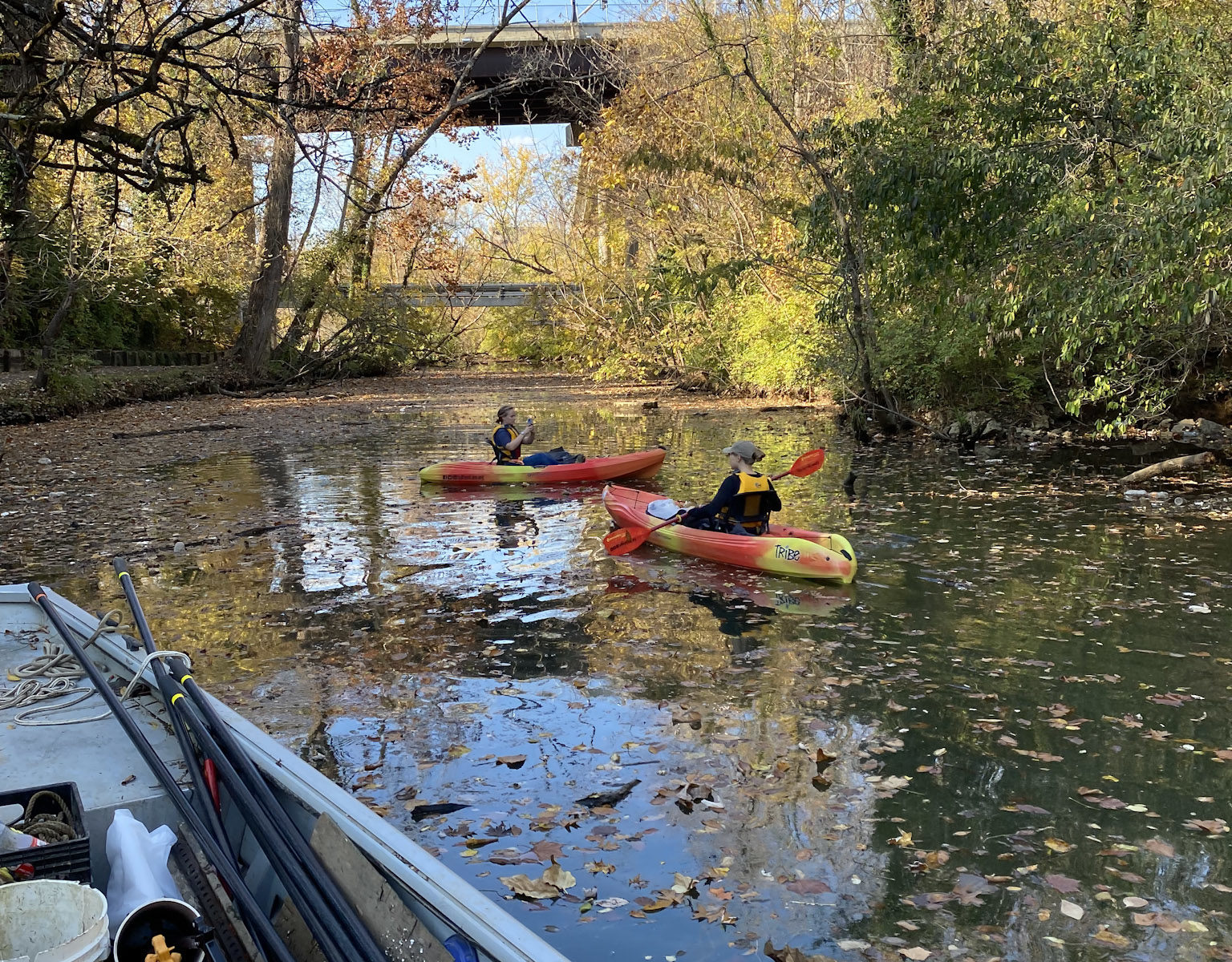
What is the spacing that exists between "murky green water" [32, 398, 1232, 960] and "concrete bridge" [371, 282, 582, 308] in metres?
22.3

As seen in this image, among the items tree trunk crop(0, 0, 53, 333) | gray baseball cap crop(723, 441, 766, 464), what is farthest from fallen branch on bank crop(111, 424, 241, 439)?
gray baseball cap crop(723, 441, 766, 464)

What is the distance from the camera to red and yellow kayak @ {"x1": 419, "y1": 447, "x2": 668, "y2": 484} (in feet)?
46.5

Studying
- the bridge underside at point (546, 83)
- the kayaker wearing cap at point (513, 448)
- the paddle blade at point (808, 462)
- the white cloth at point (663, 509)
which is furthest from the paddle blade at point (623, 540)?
the bridge underside at point (546, 83)

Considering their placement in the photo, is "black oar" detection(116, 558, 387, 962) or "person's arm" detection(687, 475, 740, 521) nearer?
"black oar" detection(116, 558, 387, 962)

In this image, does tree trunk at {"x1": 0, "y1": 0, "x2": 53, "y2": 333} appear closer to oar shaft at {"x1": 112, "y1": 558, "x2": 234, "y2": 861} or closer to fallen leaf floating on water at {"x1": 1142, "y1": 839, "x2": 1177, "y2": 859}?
oar shaft at {"x1": 112, "y1": 558, "x2": 234, "y2": 861}

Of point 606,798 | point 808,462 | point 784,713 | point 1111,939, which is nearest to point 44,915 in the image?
point 606,798

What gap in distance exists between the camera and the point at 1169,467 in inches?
516

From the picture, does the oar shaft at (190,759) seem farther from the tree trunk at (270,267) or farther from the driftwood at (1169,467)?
the tree trunk at (270,267)

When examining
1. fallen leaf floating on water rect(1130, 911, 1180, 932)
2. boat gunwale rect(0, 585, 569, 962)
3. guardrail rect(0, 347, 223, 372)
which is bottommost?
fallen leaf floating on water rect(1130, 911, 1180, 932)

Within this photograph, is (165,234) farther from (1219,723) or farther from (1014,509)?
(1219,723)

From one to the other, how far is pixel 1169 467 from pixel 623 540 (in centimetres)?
780

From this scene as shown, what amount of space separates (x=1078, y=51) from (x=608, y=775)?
35.6ft

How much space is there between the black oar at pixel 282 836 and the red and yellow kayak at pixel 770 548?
5696 millimetres

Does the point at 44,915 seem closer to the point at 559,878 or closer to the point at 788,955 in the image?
the point at 559,878
